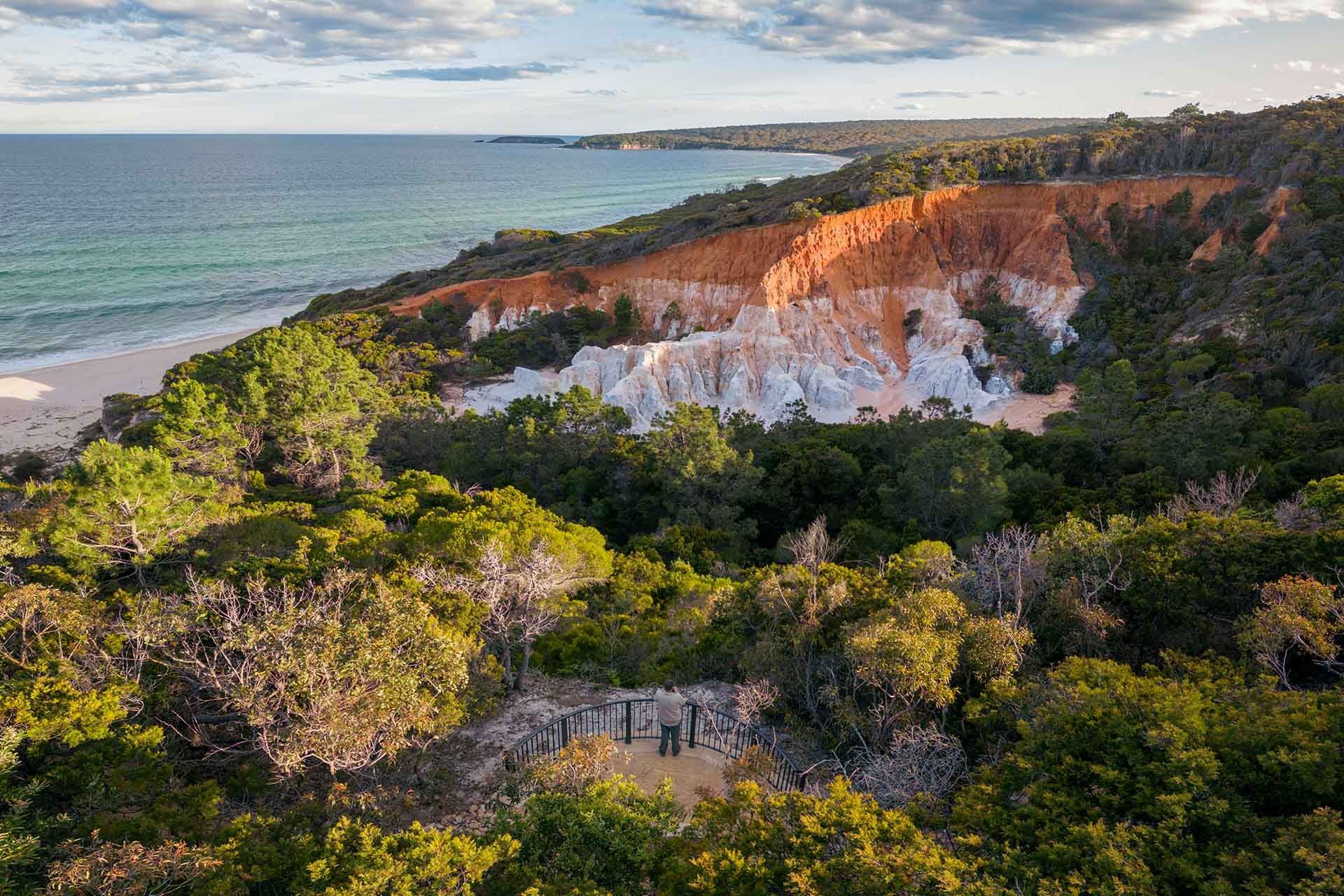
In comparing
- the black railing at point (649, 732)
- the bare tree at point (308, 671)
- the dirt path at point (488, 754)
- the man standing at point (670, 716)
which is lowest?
the dirt path at point (488, 754)

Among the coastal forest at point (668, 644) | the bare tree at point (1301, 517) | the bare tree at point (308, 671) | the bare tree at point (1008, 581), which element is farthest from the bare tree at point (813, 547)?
the bare tree at point (1301, 517)

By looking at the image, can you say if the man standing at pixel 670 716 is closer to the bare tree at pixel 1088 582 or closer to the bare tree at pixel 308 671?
the bare tree at pixel 308 671

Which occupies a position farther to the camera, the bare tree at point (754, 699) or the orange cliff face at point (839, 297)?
the orange cliff face at point (839, 297)

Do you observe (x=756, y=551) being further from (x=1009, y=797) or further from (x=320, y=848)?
(x=320, y=848)

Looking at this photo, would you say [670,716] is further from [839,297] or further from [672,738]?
[839,297]

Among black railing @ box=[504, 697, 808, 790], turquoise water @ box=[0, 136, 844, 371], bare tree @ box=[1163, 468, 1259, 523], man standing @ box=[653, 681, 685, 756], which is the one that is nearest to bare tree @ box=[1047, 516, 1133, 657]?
bare tree @ box=[1163, 468, 1259, 523]

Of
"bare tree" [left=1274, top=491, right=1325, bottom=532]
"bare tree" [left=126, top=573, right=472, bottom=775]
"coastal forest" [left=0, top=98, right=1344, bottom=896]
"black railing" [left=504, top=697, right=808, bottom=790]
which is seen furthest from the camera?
"bare tree" [left=1274, top=491, right=1325, bottom=532]

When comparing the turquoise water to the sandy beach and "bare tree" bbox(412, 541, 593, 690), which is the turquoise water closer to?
the sandy beach
